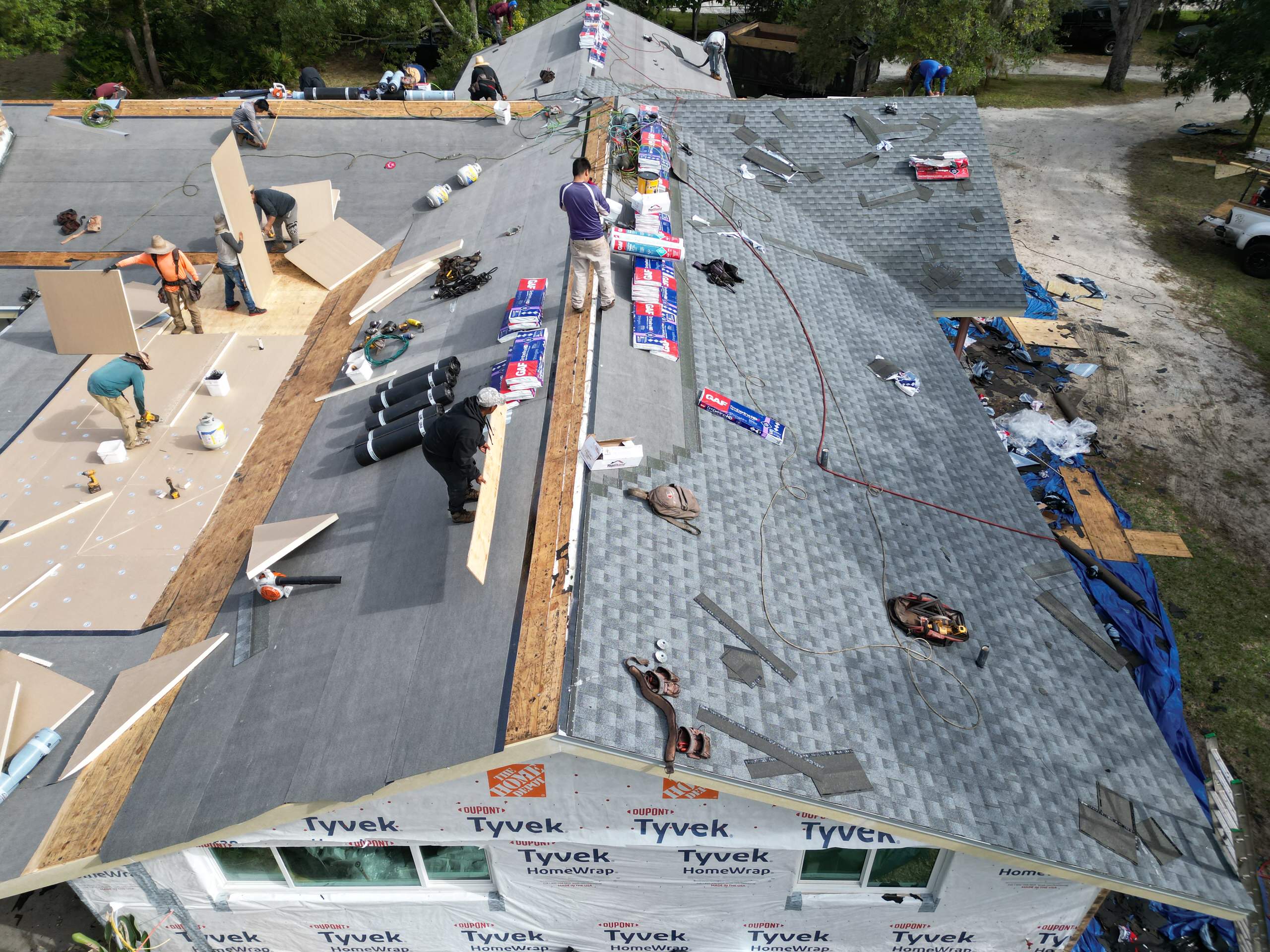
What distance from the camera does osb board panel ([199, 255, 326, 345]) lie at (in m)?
13.6

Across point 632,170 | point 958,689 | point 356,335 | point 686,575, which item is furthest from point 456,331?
point 958,689

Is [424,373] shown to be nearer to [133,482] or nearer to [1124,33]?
[133,482]

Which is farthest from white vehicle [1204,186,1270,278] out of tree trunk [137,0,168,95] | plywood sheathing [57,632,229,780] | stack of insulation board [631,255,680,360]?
tree trunk [137,0,168,95]

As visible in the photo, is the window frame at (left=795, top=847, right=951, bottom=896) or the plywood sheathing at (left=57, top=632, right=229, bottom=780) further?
the window frame at (left=795, top=847, right=951, bottom=896)

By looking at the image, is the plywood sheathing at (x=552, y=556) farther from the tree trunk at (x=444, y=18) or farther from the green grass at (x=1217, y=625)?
the tree trunk at (x=444, y=18)

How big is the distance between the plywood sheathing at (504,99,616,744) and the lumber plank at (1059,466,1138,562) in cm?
1056

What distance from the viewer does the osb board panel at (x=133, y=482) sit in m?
9.16

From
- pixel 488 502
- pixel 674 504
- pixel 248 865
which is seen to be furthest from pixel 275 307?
pixel 674 504

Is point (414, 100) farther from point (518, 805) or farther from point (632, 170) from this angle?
point (518, 805)

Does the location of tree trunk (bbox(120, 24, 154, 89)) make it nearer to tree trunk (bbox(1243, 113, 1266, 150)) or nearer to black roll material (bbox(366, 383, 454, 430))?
black roll material (bbox(366, 383, 454, 430))

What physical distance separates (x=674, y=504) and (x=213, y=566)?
18.0ft

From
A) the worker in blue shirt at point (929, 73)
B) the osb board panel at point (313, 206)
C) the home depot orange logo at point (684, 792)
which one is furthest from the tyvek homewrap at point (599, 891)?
the worker in blue shirt at point (929, 73)

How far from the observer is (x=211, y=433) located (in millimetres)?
10883

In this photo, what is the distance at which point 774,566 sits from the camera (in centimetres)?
827
